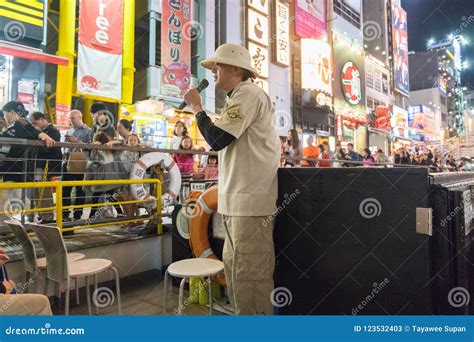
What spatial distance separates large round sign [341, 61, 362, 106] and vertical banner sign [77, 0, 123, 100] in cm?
1452

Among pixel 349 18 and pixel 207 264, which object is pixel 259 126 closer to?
pixel 207 264

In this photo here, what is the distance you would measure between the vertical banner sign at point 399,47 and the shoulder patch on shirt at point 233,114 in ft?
99.5

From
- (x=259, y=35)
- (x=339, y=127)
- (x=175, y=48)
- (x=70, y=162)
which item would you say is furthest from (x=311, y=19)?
(x=70, y=162)

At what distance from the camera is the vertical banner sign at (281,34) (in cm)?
1413

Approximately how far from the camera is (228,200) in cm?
212

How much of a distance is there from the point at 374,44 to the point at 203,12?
20.1 meters

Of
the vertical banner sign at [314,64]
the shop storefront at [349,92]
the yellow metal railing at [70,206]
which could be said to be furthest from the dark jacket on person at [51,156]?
the shop storefront at [349,92]

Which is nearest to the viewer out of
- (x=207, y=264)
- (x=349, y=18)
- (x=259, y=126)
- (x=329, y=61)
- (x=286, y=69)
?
(x=259, y=126)

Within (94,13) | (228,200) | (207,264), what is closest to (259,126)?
(228,200)

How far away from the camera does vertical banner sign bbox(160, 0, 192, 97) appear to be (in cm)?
996

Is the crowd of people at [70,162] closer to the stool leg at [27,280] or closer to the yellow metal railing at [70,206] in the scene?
the yellow metal railing at [70,206]

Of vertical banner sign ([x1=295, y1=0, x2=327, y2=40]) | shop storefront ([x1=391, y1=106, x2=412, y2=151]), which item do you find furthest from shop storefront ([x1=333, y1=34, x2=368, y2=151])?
shop storefront ([x1=391, y1=106, x2=412, y2=151])

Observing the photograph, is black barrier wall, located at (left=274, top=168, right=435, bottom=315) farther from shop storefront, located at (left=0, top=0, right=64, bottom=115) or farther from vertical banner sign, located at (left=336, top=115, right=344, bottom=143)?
vertical banner sign, located at (left=336, top=115, right=344, bottom=143)

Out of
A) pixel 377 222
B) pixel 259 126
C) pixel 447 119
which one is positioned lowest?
pixel 377 222
